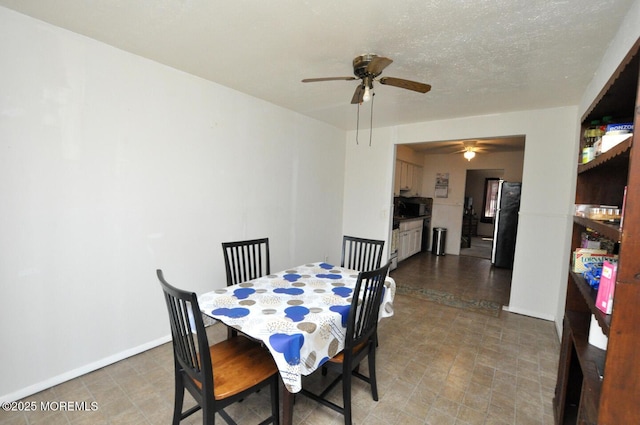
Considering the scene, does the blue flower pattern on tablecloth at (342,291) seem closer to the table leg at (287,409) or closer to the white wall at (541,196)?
the table leg at (287,409)

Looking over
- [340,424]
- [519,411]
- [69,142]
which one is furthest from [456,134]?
[69,142]

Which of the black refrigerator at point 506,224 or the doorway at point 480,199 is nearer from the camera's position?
the black refrigerator at point 506,224

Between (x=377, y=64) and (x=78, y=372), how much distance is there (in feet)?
9.72

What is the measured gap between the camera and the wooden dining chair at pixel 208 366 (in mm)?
1234

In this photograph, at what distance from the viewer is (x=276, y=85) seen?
275 centimetres

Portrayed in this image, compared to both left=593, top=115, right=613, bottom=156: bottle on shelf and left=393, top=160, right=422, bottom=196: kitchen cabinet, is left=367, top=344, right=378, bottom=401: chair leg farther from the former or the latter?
left=393, top=160, right=422, bottom=196: kitchen cabinet

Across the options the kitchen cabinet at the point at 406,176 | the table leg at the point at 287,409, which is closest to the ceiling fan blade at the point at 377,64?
the table leg at the point at 287,409

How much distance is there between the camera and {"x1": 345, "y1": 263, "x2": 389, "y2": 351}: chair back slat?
1522 millimetres

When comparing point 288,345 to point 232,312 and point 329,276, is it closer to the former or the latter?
point 232,312

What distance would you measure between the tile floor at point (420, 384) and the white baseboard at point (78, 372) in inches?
1.5

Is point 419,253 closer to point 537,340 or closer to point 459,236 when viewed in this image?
point 459,236

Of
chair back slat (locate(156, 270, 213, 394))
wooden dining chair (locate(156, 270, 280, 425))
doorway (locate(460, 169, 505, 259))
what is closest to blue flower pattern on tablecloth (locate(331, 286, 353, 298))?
wooden dining chair (locate(156, 270, 280, 425))

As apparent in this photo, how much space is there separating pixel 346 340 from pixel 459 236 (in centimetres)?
573

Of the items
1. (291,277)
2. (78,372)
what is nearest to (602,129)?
(291,277)
